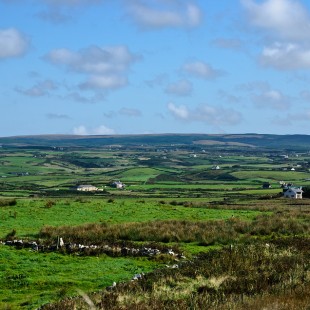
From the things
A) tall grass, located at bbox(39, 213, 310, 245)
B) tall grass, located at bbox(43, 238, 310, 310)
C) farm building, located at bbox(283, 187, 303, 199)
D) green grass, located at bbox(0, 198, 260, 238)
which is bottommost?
farm building, located at bbox(283, 187, 303, 199)

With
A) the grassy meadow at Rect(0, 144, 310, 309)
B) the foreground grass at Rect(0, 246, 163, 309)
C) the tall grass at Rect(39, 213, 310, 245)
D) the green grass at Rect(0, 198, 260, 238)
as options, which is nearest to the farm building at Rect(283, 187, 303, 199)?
the green grass at Rect(0, 198, 260, 238)

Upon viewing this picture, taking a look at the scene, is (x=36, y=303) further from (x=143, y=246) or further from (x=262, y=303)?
(x=143, y=246)

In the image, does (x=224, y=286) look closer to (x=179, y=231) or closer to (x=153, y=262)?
(x=153, y=262)

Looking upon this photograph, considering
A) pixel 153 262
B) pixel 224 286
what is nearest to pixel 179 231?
pixel 153 262

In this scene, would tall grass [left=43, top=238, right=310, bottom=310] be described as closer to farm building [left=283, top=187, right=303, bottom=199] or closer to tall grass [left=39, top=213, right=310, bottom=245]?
tall grass [left=39, top=213, right=310, bottom=245]

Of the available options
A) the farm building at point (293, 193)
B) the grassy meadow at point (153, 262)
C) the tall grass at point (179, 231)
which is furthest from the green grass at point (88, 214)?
the farm building at point (293, 193)

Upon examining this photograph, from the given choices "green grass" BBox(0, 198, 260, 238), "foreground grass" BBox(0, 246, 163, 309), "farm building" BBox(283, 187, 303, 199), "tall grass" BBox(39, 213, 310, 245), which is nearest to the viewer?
"foreground grass" BBox(0, 246, 163, 309)

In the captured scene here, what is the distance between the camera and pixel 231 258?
20.9 metres

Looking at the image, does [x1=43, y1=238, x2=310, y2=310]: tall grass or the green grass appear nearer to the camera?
[x1=43, y1=238, x2=310, y2=310]: tall grass

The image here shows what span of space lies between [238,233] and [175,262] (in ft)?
31.6

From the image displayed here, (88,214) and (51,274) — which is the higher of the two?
(51,274)

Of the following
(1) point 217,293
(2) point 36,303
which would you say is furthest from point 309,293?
(2) point 36,303

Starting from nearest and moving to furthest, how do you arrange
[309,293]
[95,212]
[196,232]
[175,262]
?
1. [309,293]
2. [175,262]
3. [196,232]
4. [95,212]

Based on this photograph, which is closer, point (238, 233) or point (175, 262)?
point (175, 262)
